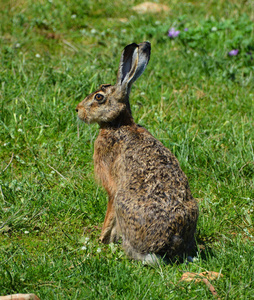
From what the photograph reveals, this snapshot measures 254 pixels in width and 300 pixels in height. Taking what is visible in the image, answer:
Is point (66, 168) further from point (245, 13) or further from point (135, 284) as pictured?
point (245, 13)

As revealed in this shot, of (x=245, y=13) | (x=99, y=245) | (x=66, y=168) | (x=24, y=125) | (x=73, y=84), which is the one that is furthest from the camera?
(x=245, y=13)

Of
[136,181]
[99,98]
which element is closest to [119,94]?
[99,98]

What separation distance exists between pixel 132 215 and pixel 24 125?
2628 mm

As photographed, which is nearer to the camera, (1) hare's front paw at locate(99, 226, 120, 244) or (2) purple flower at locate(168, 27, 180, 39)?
(1) hare's front paw at locate(99, 226, 120, 244)

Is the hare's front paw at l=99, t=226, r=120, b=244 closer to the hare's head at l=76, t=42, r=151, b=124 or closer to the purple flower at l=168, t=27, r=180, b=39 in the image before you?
the hare's head at l=76, t=42, r=151, b=124

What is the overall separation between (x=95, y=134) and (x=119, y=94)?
118cm

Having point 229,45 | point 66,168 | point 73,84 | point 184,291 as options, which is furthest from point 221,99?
point 184,291

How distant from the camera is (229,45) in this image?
29.2 feet

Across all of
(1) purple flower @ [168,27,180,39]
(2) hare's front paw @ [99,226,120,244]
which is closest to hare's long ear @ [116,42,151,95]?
(2) hare's front paw @ [99,226,120,244]

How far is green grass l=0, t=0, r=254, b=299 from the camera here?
4.51 meters

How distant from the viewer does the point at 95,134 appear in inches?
263

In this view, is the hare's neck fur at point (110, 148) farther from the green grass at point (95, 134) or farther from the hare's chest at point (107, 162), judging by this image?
the green grass at point (95, 134)

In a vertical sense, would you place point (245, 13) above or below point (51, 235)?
above

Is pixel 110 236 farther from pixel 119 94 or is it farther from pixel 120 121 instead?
pixel 119 94
